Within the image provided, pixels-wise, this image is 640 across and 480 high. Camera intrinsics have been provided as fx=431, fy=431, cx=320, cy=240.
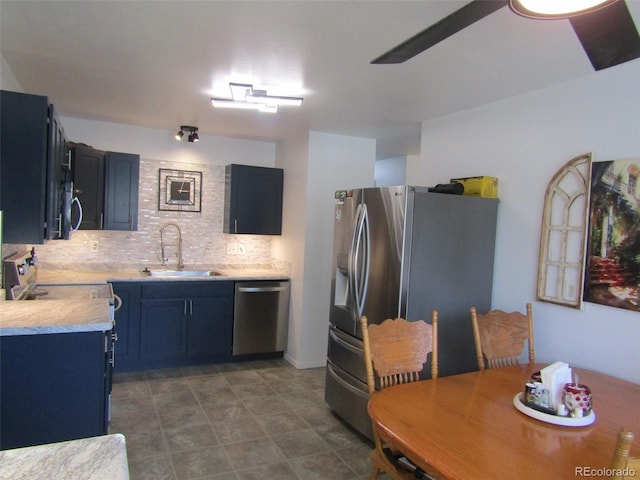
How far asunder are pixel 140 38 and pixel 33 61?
93 centimetres

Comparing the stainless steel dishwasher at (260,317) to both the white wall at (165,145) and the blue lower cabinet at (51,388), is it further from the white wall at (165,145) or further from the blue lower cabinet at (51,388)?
the blue lower cabinet at (51,388)

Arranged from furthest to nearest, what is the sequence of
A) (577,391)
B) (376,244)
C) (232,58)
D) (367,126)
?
(367,126), (376,244), (232,58), (577,391)

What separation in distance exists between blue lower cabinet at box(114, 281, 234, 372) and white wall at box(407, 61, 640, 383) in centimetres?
254

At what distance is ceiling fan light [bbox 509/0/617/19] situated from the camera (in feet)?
3.78

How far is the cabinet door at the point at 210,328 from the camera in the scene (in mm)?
4270

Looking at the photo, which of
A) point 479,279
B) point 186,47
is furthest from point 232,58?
point 479,279

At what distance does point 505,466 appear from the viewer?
1271mm

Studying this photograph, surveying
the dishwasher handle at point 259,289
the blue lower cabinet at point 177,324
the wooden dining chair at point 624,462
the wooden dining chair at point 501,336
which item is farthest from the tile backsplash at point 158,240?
the wooden dining chair at point 624,462

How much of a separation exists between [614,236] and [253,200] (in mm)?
3424

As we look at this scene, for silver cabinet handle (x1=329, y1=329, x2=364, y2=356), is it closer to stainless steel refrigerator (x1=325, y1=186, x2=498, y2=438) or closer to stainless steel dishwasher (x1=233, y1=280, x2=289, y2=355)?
stainless steel refrigerator (x1=325, y1=186, x2=498, y2=438)

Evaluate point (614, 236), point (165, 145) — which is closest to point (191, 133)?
point (165, 145)

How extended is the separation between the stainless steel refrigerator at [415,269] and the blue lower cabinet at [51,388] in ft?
5.23

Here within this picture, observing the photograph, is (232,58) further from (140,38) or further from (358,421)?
(358,421)

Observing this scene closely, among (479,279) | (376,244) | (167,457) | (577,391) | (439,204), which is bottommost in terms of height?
(167,457)
